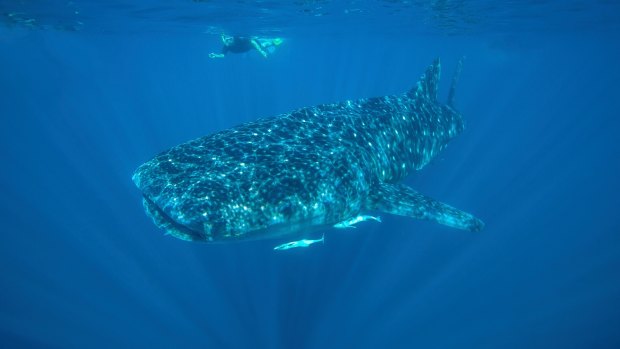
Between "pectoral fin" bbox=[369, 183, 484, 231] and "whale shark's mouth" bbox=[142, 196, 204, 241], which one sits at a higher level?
"whale shark's mouth" bbox=[142, 196, 204, 241]

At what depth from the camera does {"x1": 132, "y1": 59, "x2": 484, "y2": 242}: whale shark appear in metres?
5.02

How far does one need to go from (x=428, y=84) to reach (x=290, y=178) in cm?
819

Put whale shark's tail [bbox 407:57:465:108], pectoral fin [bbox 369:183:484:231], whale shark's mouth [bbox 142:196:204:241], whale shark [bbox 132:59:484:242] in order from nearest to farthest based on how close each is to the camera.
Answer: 1. whale shark's mouth [bbox 142:196:204:241]
2. whale shark [bbox 132:59:484:242]
3. pectoral fin [bbox 369:183:484:231]
4. whale shark's tail [bbox 407:57:465:108]

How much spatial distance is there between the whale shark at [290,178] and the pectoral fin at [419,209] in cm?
2

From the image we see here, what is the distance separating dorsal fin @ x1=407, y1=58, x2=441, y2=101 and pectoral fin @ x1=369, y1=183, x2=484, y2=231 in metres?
5.14

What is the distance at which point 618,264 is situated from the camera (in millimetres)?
24938

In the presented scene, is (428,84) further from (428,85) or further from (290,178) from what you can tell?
(290,178)

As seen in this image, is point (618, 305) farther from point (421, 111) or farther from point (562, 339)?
point (421, 111)

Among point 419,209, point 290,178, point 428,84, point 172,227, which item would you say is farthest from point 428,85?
point 172,227

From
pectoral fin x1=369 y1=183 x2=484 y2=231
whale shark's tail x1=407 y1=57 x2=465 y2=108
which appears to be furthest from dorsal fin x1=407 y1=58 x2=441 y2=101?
pectoral fin x1=369 y1=183 x2=484 y2=231

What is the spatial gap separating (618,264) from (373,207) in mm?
26881

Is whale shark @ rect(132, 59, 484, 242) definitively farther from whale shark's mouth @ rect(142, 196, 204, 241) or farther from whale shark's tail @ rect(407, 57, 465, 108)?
whale shark's tail @ rect(407, 57, 465, 108)

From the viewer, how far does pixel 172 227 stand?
4949mm

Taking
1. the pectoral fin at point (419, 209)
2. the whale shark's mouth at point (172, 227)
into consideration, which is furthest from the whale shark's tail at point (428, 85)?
the whale shark's mouth at point (172, 227)
